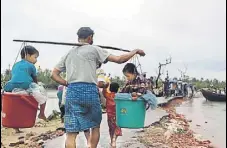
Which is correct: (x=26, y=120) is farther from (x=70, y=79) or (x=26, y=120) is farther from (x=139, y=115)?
(x=139, y=115)

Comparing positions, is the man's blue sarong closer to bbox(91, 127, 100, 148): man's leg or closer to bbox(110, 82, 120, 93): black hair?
bbox(91, 127, 100, 148): man's leg

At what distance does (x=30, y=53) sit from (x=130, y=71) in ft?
4.16

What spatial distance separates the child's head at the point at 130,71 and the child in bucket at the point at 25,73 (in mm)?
1117

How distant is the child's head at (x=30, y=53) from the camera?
468 centimetres

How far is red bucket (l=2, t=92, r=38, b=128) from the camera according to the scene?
4.34m

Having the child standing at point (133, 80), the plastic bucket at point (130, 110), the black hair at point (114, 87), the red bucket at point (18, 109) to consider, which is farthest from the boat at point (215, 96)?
the red bucket at point (18, 109)

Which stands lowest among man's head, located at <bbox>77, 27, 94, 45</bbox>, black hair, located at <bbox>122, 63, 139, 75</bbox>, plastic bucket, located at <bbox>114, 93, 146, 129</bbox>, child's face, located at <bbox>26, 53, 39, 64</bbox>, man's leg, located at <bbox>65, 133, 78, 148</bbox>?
man's leg, located at <bbox>65, 133, 78, 148</bbox>

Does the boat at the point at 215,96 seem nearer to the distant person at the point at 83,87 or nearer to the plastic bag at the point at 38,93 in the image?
the plastic bag at the point at 38,93

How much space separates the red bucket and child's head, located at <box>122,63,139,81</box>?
1.22 meters

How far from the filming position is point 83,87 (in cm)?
393

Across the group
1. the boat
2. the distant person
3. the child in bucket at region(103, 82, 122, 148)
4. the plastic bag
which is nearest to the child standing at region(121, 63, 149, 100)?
the child in bucket at region(103, 82, 122, 148)

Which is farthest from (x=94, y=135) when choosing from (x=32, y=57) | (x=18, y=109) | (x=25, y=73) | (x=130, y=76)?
(x=32, y=57)

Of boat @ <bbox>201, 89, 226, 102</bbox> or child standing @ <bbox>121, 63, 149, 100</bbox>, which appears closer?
child standing @ <bbox>121, 63, 149, 100</bbox>

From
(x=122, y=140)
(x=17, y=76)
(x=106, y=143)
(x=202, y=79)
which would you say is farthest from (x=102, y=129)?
(x=202, y=79)
